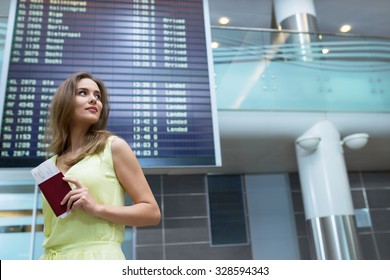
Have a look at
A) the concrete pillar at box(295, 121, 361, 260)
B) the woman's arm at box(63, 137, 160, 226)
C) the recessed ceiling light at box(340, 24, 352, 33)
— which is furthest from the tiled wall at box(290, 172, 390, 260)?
the woman's arm at box(63, 137, 160, 226)

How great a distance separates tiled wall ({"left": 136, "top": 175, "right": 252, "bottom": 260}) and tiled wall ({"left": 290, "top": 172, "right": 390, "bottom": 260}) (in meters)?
0.95

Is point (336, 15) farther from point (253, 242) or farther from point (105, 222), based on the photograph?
point (105, 222)

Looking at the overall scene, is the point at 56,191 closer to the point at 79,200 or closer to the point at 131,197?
the point at 79,200

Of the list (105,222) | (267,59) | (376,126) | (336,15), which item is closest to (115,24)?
(267,59)

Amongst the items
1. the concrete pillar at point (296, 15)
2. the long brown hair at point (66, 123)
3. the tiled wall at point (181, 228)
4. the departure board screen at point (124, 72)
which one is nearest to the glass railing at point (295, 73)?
the departure board screen at point (124, 72)

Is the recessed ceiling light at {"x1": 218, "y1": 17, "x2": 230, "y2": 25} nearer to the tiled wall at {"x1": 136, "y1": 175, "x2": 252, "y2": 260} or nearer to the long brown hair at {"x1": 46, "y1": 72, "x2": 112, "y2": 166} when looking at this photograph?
the tiled wall at {"x1": 136, "y1": 175, "x2": 252, "y2": 260}

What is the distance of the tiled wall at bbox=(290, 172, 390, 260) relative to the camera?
512 cm

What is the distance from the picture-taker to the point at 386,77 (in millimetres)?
4027

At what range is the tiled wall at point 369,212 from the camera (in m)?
5.12

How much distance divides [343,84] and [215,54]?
4.95 ft

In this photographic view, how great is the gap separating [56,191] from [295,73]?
3.28 m
